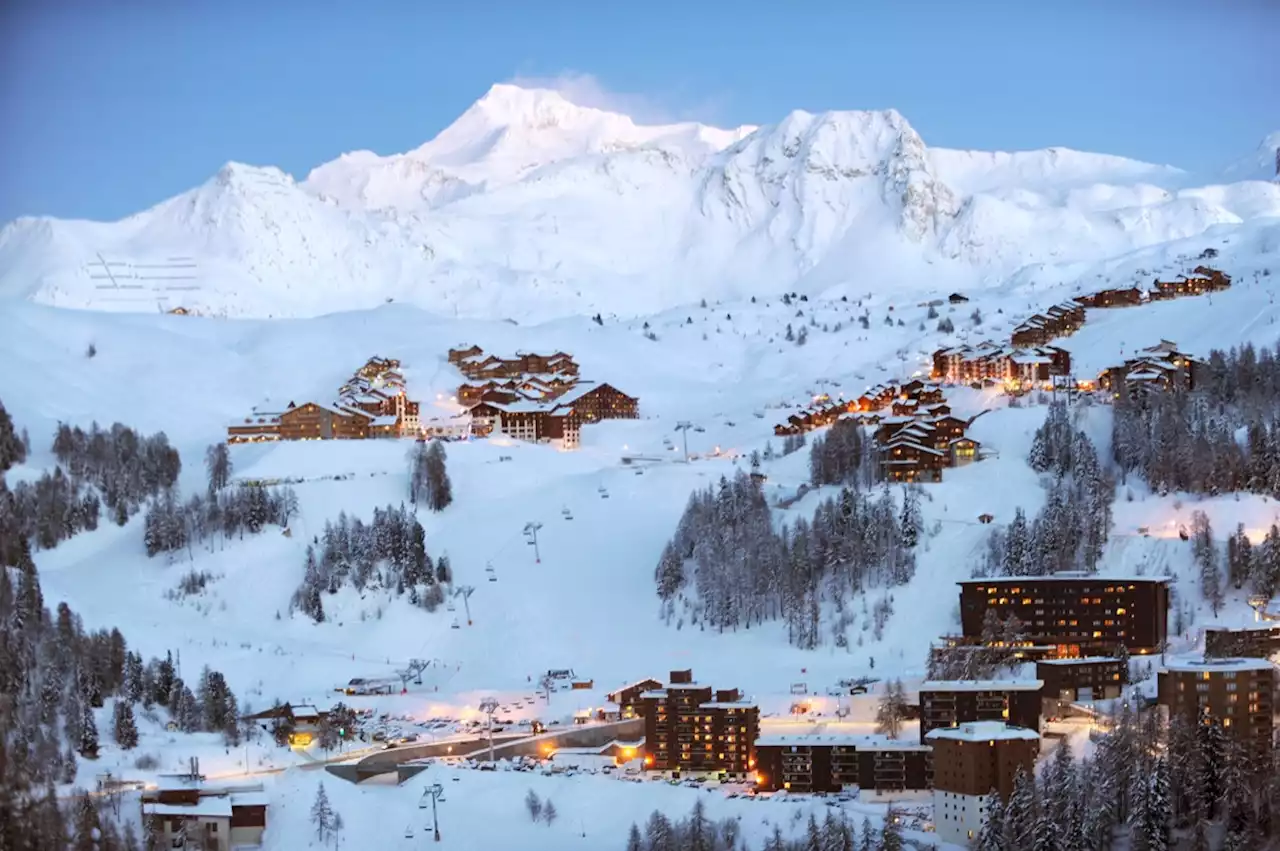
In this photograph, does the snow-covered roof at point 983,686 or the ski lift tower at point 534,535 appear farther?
the ski lift tower at point 534,535

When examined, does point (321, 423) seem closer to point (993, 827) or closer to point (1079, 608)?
point (1079, 608)

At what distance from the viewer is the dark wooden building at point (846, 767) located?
910 inches

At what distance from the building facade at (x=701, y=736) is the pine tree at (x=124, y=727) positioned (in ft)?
20.0

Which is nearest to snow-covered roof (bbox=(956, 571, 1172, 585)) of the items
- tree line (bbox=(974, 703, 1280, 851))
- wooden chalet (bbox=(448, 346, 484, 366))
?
tree line (bbox=(974, 703, 1280, 851))

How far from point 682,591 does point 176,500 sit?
27.7 ft

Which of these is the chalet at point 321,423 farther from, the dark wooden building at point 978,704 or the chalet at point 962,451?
the dark wooden building at point 978,704

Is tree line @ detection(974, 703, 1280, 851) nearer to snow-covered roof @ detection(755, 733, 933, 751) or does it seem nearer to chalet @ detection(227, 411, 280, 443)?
snow-covered roof @ detection(755, 733, 933, 751)

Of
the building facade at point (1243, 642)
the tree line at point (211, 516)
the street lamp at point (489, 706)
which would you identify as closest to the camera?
the building facade at point (1243, 642)

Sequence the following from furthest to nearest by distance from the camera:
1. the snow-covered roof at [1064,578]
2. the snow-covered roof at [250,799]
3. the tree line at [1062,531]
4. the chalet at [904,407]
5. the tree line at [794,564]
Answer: the chalet at [904,407], the tree line at [794,564], the tree line at [1062,531], the snow-covered roof at [1064,578], the snow-covered roof at [250,799]

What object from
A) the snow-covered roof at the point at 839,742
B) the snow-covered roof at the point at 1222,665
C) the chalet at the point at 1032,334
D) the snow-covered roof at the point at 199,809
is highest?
the chalet at the point at 1032,334

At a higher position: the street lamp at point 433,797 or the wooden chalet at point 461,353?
the wooden chalet at point 461,353

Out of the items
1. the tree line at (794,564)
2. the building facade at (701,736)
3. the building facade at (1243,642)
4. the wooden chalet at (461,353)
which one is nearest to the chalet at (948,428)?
the tree line at (794,564)

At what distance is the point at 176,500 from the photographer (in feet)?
109

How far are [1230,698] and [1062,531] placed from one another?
23.8ft
